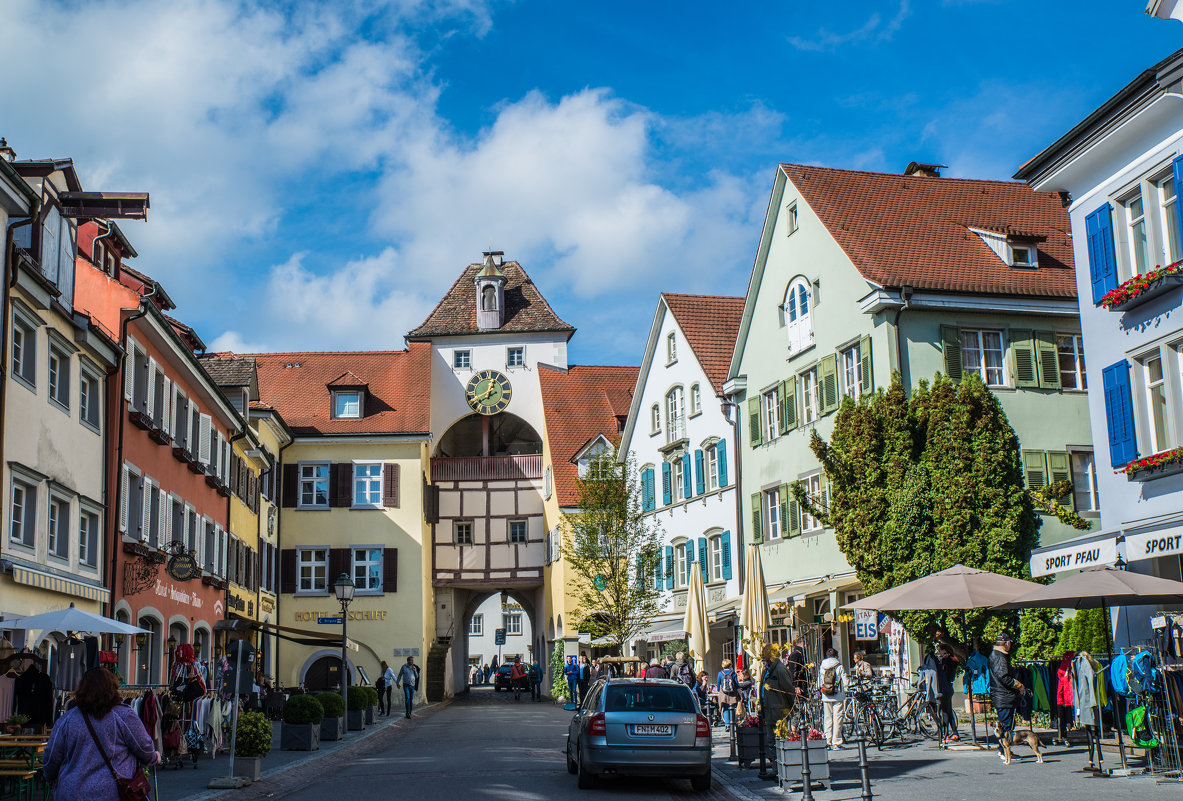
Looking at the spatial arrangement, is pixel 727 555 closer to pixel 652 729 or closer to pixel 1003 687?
pixel 1003 687

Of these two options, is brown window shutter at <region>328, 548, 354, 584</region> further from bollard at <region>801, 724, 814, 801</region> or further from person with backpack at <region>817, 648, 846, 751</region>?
bollard at <region>801, 724, 814, 801</region>

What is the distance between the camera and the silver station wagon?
15086mm

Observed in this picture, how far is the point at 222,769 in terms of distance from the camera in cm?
1912

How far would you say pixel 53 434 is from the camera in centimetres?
2130

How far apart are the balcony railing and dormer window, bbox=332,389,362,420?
4220 millimetres

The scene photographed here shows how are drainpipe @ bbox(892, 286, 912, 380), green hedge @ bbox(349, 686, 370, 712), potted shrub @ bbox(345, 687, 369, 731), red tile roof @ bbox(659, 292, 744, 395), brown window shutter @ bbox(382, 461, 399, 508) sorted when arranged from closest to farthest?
drainpipe @ bbox(892, 286, 912, 380), potted shrub @ bbox(345, 687, 369, 731), green hedge @ bbox(349, 686, 370, 712), red tile roof @ bbox(659, 292, 744, 395), brown window shutter @ bbox(382, 461, 399, 508)

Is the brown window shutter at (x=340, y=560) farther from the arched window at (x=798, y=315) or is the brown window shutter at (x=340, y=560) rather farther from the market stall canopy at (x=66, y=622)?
the market stall canopy at (x=66, y=622)

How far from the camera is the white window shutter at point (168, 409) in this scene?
28375 millimetres

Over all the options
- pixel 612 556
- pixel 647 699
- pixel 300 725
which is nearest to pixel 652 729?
pixel 647 699

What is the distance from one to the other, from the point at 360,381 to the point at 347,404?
1108 mm

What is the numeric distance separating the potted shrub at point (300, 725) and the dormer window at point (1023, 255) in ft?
61.9

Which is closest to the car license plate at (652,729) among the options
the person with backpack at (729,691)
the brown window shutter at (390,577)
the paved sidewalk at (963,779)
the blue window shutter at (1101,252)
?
the paved sidewalk at (963,779)

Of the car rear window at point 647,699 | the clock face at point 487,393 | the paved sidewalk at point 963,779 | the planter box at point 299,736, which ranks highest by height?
the clock face at point 487,393

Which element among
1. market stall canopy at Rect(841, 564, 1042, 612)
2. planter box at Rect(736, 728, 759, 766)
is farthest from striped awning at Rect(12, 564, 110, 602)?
market stall canopy at Rect(841, 564, 1042, 612)
